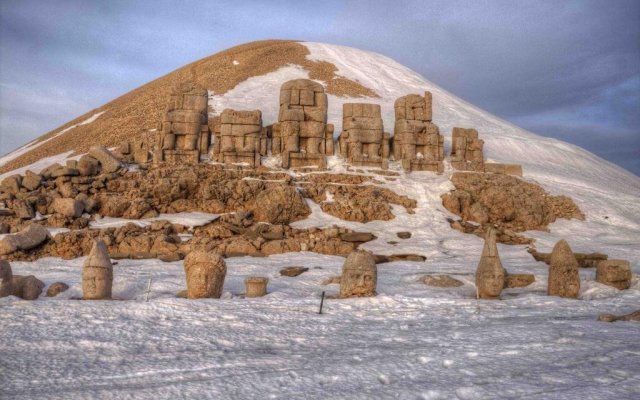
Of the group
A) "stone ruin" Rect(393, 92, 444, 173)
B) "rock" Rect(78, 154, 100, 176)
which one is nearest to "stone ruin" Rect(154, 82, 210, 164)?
"rock" Rect(78, 154, 100, 176)

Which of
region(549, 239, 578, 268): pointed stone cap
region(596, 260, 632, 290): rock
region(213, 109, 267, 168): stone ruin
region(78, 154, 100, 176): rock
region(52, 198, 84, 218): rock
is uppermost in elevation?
region(213, 109, 267, 168): stone ruin

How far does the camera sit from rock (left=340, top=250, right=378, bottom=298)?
36.3 feet

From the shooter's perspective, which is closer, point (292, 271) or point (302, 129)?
point (292, 271)

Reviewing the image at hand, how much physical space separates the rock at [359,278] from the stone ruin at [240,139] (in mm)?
11270

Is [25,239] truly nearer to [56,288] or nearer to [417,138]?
[56,288]

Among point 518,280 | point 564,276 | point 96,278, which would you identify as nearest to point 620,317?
point 564,276

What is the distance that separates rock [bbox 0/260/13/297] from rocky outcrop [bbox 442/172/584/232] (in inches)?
581

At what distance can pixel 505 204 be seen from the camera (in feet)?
69.1

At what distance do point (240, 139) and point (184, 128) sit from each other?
7.32ft

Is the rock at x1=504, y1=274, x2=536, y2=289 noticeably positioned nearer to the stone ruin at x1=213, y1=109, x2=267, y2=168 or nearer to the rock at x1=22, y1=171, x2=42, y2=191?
the stone ruin at x1=213, y1=109, x2=267, y2=168

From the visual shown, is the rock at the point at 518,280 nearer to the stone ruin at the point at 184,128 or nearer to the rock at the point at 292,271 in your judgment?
the rock at the point at 292,271

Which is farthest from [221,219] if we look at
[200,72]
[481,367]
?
[200,72]

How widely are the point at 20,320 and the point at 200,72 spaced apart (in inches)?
1312

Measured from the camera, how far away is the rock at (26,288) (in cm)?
1089
